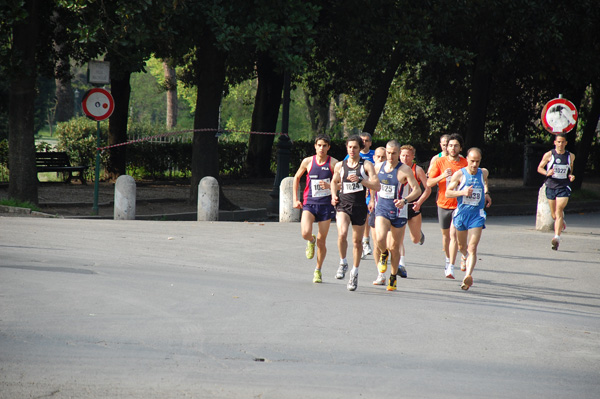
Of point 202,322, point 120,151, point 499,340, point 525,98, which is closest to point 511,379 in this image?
point 499,340

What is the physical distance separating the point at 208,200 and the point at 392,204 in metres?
7.84

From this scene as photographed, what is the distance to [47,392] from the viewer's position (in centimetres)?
498

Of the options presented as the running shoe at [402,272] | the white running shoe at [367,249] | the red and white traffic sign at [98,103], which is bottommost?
the running shoe at [402,272]

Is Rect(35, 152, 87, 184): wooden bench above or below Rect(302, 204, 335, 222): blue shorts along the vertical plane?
above

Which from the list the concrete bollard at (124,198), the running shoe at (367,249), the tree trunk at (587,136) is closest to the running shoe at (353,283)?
the running shoe at (367,249)

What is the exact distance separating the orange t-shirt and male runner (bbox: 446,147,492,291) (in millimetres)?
850

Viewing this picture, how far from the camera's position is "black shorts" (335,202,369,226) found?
31.3 feet

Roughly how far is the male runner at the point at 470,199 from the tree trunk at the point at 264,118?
62.5 ft

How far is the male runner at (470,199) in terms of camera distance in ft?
32.0

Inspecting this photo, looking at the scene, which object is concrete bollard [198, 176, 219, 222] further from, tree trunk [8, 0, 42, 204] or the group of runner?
the group of runner

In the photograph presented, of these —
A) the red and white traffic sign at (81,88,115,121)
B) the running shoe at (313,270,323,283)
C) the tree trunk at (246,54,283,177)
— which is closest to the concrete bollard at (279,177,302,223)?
the red and white traffic sign at (81,88,115,121)

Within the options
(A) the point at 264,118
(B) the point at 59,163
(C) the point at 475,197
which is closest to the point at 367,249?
(C) the point at 475,197

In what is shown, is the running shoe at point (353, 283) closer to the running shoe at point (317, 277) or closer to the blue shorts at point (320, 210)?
the running shoe at point (317, 277)

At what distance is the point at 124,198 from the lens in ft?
53.4
